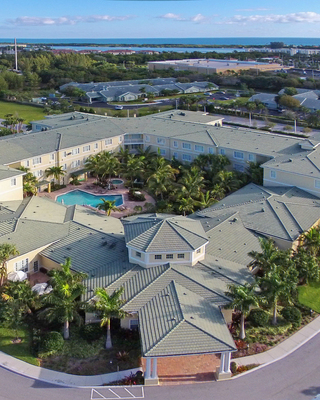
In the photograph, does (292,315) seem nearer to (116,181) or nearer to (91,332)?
(91,332)

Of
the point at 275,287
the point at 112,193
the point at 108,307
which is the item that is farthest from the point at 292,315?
the point at 112,193

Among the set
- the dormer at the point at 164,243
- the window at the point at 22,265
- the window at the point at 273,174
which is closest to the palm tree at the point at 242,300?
the dormer at the point at 164,243

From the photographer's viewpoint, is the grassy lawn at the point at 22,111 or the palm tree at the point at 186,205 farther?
the grassy lawn at the point at 22,111

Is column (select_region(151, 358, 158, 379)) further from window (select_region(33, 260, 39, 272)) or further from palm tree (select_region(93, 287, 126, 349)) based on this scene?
window (select_region(33, 260, 39, 272))

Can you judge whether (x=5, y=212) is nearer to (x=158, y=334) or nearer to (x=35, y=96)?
(x=158, y=334)

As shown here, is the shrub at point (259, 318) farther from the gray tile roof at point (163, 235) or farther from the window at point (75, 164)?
the window at point (75, 164)

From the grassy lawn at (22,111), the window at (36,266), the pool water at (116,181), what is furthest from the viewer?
the grassy lawn at (22,111)
